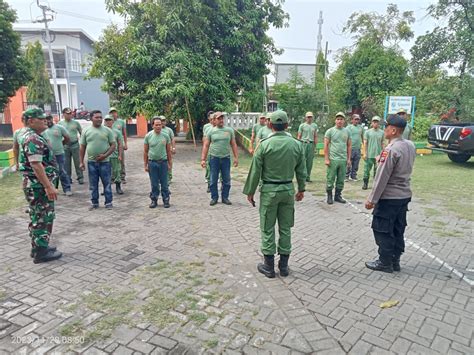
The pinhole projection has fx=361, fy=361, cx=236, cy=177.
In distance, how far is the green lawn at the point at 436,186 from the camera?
6934 mm

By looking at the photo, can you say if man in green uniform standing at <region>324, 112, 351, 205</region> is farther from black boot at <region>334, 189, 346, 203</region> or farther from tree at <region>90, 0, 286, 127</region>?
tree at <region>90, 0, 286, 127</region>

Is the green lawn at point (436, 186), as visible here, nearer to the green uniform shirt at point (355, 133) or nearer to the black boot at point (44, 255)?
the green uniform shirt at point (355, 133)

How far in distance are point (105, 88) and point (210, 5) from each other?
194 inches

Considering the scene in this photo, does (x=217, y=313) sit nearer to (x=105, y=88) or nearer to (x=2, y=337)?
(x=2, y=337)

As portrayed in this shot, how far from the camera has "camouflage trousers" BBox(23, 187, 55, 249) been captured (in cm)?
412

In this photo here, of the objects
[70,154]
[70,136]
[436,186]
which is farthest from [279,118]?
[436,186]

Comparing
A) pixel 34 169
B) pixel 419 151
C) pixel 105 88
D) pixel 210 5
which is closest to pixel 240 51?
pixel 210 5

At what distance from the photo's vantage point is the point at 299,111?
15.5m

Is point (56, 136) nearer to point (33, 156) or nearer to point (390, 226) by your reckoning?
point (33, 156)

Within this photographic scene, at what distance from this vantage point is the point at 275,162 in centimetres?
385

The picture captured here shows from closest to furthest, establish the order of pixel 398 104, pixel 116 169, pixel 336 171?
pixel 336 171
pixel 116 169
pixel 398 104

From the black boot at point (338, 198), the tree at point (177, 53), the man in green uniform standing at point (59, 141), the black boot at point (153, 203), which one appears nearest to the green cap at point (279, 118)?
the black boot at point (153, 203)

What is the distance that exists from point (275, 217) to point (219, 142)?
3.15 meters

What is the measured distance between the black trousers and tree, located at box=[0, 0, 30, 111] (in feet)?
47.1
